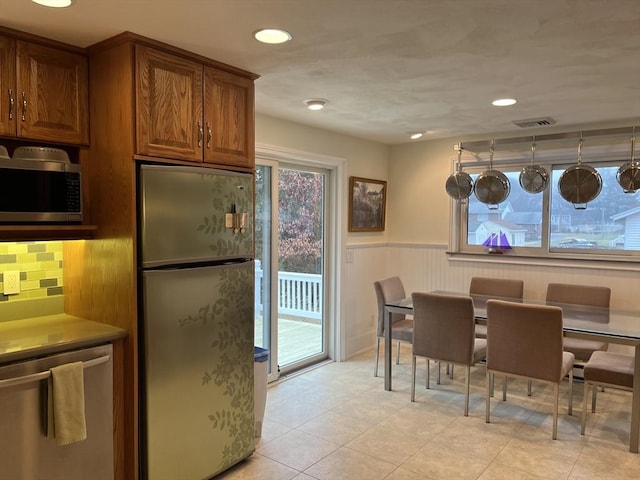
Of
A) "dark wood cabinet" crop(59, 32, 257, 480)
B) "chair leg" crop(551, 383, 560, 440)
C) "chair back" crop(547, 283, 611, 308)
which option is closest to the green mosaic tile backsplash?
"dark wood cabinet" crop(59, 32, 257, 480)

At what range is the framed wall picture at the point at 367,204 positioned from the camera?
487 centimetres

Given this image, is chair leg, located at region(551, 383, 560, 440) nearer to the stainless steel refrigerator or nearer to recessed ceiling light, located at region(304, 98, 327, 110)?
the stainless steel refrigerator

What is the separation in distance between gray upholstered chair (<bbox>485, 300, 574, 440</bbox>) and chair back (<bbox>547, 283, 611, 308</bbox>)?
807mm

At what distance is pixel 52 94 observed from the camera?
226cm

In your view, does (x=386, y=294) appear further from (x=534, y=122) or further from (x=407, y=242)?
(x=534, y=122)

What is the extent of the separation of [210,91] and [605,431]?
10.9 ft

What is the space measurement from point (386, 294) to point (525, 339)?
137 cm

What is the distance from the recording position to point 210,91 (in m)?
2.54

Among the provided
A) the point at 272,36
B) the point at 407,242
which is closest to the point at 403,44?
the point at 272,36

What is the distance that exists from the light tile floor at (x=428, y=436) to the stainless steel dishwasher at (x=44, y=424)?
0.77 metres

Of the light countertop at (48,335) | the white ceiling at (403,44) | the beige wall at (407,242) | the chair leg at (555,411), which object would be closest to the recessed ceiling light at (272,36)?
the white ceiling at (403,44)

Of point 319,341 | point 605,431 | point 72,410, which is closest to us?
point 72,410

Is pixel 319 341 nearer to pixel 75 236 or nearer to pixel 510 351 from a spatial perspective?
pixel 510 351

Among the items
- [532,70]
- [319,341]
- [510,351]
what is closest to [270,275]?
[319,341]
